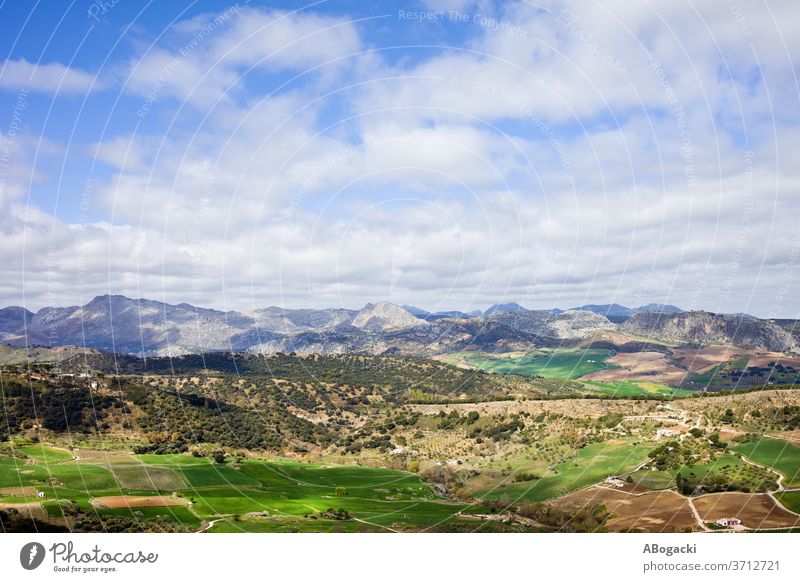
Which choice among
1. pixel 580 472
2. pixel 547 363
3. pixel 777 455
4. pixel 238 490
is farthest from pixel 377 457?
pixel 547 363

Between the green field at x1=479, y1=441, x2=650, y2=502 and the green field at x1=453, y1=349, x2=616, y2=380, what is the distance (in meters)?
108

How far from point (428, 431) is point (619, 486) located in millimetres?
38523

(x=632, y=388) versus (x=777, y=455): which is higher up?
(x=777, y=455)

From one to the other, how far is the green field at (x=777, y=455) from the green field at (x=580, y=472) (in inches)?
308

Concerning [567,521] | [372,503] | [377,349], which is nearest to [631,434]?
[567,521]

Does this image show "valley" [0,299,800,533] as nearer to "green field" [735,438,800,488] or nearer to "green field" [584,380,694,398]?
"green field" [735,438,800,488]

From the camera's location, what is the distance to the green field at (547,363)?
164 metres

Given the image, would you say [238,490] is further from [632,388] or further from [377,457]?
[632,388]

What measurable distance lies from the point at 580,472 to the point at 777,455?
15.4 metres

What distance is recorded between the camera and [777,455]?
4144 cm
